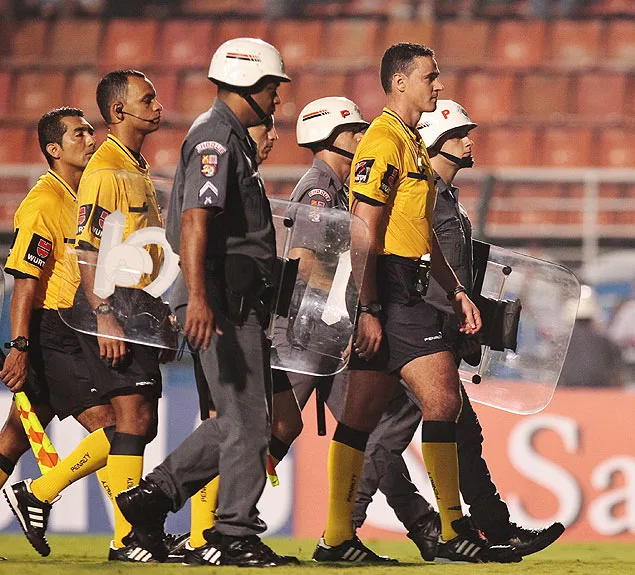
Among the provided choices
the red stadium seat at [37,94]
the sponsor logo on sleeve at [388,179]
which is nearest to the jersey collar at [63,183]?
the sponsor logo on sleeve at [388,179]

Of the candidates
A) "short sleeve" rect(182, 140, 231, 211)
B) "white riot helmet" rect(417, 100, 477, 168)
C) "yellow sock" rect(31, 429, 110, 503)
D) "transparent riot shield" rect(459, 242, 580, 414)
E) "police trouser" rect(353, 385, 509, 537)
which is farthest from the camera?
"transparent riot shield" rect(459, 242, 580, 414)

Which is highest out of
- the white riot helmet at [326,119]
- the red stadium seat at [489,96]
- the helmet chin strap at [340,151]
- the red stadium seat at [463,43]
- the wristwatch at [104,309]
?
the red stadium seat at [463,43]

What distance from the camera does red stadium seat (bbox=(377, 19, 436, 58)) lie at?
15375 mm

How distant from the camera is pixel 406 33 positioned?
15.5 metres

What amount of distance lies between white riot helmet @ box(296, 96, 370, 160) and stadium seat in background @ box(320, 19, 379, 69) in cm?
939

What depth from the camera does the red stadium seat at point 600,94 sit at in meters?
14.7

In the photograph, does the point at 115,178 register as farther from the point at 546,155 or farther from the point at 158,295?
the point at 546,155

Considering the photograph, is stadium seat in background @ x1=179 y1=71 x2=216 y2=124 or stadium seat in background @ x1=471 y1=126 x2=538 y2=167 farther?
stadium seat in background @ x1=179 y1=71 x2=216 y2=124

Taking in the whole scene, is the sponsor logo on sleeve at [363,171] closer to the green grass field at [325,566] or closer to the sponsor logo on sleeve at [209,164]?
the sponsor logo on sleeve at [209,164]

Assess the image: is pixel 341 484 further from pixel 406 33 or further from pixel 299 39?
pixel 299 39

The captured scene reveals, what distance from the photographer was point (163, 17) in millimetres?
16344

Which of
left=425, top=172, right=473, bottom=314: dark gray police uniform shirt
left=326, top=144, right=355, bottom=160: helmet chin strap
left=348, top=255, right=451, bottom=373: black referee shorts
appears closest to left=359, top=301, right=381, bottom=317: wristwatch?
left=348, top=255, right=451, bottom=373: black referee shorts

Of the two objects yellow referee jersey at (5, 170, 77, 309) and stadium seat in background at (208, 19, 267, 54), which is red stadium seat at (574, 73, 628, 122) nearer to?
stadium seat in background at (208, 19, 267, 54)

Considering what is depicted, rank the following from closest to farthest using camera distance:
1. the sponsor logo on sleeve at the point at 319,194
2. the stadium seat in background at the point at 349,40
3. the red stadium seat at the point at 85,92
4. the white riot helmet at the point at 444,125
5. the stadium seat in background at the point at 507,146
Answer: the sponsor logo on sleeve at the point at 319,194, the white riot helmet at the point at 444,125, the stadium seat in background at the point at 507,146, the red stadium seat at the point at 85,92, the stadium seat in background at the point at 349,40
